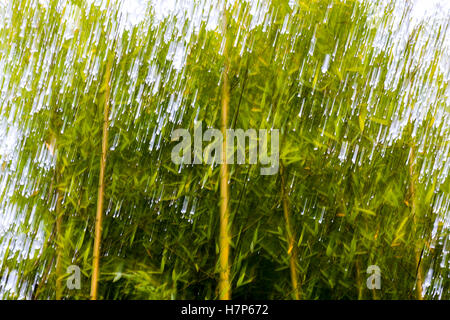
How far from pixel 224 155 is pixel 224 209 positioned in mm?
311

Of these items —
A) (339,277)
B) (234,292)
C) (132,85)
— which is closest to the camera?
(234,292)

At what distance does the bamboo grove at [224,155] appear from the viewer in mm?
2486

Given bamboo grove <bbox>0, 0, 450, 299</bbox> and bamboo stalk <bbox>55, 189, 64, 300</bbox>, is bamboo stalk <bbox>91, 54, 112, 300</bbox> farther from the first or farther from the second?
bamboo stalk <bbox>55, 189, 64, 300</bbox>

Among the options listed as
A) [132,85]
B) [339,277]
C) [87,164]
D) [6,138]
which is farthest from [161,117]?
[339,277]

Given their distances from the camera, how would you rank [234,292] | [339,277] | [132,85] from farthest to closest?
[132,85], [339,277], [234,292]

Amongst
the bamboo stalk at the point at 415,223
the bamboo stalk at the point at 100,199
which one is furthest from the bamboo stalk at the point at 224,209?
the bamboo stalk at the point at 415,223

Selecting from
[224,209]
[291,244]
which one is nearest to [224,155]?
[224,209]

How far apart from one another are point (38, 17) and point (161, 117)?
1.14 metres

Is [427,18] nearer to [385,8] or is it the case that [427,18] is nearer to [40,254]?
[385,8]

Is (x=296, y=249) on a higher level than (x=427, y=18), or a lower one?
lower

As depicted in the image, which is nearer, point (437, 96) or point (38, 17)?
point (437, 96)

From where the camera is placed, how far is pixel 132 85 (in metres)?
2.73

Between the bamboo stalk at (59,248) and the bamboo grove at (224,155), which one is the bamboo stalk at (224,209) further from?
the bamboo stalk at (59,248)

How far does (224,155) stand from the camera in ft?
8.11
